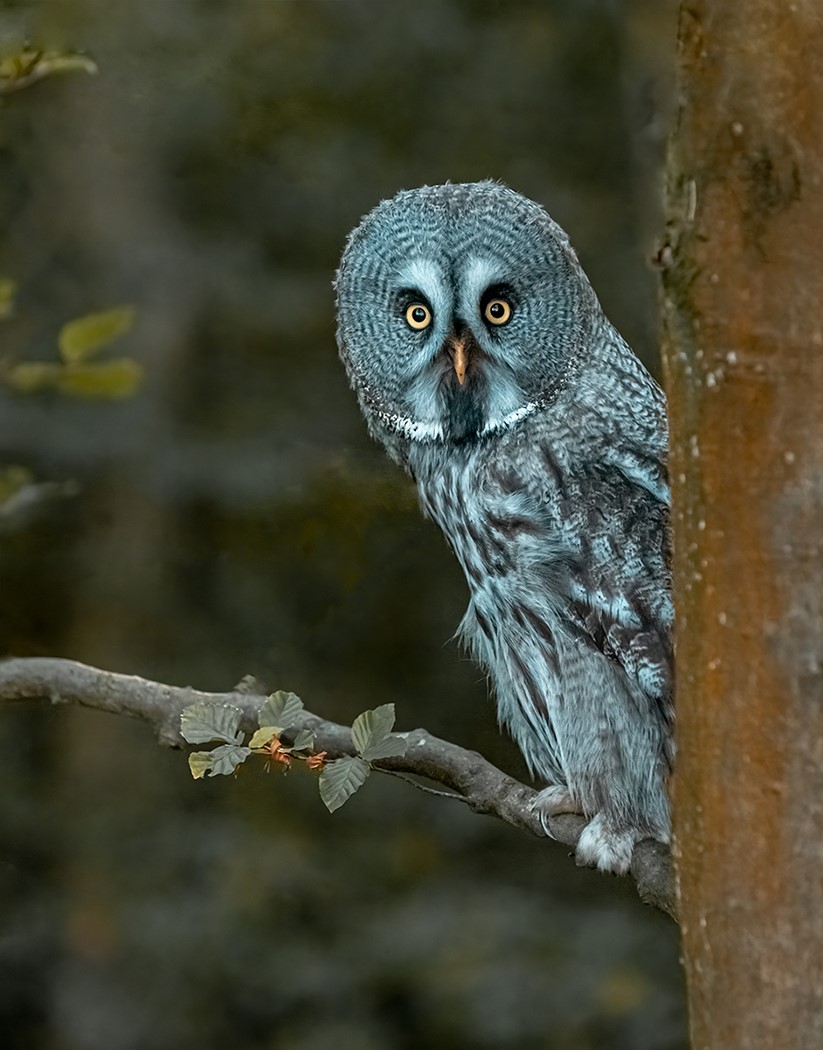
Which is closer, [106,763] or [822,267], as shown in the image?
[822,267]

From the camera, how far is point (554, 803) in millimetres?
2324

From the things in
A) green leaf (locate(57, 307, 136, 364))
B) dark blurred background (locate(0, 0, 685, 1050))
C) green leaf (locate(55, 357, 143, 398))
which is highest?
green leaf (locate(57, 307, 136, 364))

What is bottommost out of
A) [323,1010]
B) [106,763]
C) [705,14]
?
[323,1010]

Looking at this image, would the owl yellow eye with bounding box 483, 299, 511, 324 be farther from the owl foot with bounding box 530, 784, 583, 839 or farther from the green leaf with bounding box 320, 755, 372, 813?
the green leaf with bounding box 320, 755, 372, 813

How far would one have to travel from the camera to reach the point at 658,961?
159 inches

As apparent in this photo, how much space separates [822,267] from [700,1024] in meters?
0.51

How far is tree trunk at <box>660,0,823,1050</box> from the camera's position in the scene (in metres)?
0.97

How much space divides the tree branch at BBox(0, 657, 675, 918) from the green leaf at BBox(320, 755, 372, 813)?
358 millimetres

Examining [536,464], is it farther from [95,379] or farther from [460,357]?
[95,379]

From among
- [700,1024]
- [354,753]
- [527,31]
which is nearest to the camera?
[700,1024]

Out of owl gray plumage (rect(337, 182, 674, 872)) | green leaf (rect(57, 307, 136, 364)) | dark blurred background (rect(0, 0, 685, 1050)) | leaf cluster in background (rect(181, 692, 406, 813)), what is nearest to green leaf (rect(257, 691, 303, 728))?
leaf cluster in background (rect(181, 692, 406, 813))

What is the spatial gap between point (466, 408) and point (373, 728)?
113 centimetres

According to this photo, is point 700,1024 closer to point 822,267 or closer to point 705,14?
point 822,267

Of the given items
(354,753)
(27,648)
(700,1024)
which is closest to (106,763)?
(27,648)
